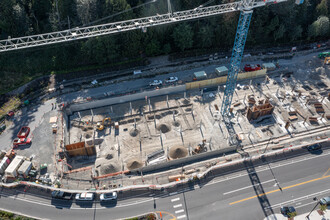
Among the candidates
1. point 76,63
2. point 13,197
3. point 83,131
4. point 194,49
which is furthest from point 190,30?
point 13,197

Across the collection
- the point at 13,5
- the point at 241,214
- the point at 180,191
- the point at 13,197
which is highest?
the point at 13,5

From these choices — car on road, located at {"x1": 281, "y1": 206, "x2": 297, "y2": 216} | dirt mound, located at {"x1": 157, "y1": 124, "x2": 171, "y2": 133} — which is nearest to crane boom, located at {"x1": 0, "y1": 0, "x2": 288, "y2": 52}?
dirt mound, located at {"x1": 157, "y1": 124, "x2": 171, "y2": 133}

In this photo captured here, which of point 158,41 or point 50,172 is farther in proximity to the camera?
point 158,41

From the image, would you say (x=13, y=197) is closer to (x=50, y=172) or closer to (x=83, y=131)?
(x=50, y=172)

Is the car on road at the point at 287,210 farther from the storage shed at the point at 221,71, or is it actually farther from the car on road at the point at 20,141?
the car on road at the point at 20,141

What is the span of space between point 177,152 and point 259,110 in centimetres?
2078

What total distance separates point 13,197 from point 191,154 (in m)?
32.2

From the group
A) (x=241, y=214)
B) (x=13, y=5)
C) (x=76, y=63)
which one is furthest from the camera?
(x=76, y=63)

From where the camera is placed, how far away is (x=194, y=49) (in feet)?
244

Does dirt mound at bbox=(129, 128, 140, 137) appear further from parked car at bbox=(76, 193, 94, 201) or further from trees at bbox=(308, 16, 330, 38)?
trees at bbox=(308, 16, 330, 38)

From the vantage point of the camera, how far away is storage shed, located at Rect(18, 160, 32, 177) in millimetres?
43688

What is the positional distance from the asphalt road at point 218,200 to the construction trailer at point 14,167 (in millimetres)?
2746

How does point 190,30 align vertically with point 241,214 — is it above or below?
above

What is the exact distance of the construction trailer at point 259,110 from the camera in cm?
5456
